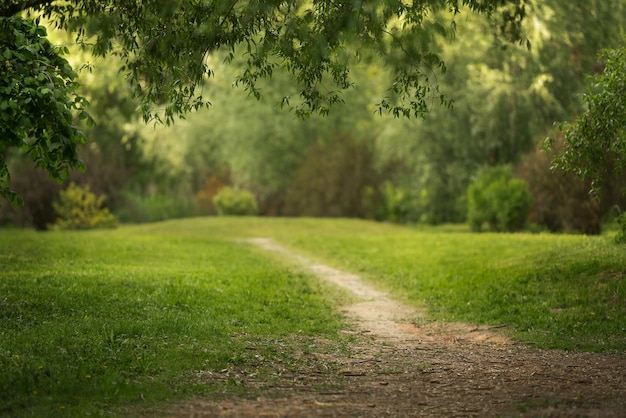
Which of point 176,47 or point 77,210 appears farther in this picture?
point 77,210

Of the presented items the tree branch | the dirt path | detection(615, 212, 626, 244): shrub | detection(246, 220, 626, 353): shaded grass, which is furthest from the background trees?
the tree branch

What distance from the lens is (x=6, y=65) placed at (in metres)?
8.74

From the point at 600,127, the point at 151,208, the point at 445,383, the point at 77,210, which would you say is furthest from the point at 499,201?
the point at 445,383

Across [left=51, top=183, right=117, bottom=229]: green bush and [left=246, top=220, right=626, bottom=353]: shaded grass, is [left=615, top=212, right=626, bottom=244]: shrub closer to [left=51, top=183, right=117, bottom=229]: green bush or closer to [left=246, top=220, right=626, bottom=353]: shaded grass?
[left=246, top=220, right=626, bottom=353]: shaded grass

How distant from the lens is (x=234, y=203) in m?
37.7

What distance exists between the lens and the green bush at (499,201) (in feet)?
84.9

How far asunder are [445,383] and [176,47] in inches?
210

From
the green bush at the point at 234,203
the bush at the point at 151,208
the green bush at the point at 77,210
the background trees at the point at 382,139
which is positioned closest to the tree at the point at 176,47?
the background trees at the point at 382,139

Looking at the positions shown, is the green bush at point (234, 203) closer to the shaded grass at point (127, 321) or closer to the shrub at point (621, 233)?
the shaded grass at point (127, 321)

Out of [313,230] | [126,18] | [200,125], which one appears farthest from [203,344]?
[200,125]

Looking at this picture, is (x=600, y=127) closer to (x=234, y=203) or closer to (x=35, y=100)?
(x=35, y=100)

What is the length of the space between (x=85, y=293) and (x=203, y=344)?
125 inches

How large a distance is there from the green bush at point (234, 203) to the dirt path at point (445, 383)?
26.1 metres

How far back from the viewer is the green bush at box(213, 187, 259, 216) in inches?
1483
